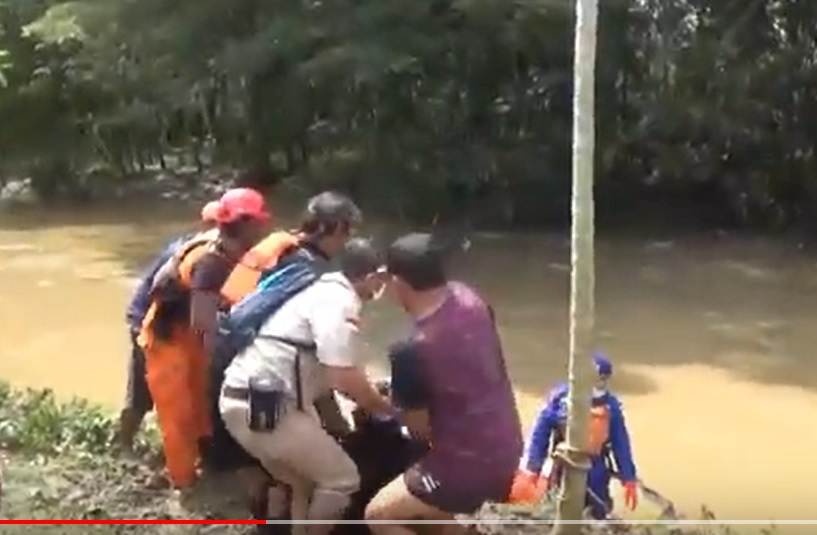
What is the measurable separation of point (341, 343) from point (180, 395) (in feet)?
4.61

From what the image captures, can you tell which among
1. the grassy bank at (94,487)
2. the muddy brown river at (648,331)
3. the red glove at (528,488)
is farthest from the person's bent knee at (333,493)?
the muddy brown river at (648,331)

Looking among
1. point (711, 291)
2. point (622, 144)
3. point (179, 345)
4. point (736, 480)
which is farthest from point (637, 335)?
point (179, 345)

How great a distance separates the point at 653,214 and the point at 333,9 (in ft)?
17.9

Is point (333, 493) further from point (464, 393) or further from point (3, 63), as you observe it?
point (3, 63)

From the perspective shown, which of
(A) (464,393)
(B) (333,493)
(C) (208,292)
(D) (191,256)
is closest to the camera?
(A) (464,393)

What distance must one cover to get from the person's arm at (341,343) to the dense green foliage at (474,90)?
1043 centimetres

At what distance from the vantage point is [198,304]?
599 cm

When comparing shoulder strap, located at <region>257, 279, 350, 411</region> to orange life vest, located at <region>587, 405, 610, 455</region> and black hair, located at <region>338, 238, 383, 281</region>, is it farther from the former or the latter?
orange life vest, located at <region>587, 405, 610, 455</region>

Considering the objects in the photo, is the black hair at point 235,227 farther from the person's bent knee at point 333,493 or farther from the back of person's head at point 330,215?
the person's bent knee at point 333,493

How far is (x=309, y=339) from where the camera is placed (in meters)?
5.32

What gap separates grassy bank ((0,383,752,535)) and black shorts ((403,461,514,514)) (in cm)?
109

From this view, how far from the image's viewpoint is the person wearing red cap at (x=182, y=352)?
6.11 m

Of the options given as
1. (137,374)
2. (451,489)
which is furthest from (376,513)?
(137,374)

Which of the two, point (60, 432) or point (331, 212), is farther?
point (60, 432)
